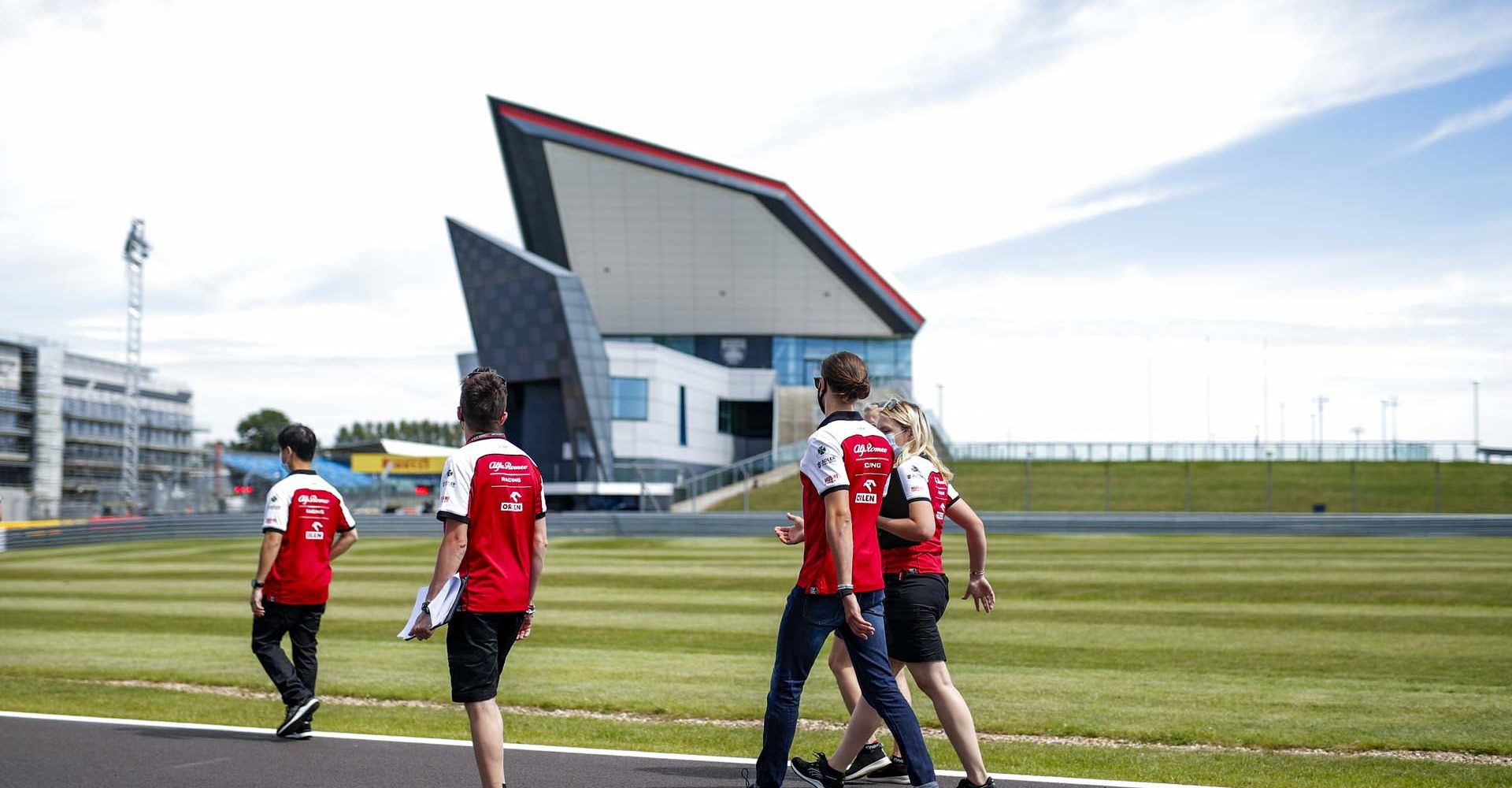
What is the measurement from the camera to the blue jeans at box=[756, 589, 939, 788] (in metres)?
5.23

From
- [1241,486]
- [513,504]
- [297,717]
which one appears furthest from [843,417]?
[1241,486]

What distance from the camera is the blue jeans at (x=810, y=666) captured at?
17.2 feet

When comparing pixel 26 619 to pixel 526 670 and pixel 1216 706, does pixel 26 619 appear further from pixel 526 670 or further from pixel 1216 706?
pixel 1216 706

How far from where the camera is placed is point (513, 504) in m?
5.29

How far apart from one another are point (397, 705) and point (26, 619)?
9782mm

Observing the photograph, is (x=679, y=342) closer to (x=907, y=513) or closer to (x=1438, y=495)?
(x=1438, y=495)

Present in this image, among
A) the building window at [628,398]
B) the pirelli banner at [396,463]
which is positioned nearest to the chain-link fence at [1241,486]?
the building window at [628,398]

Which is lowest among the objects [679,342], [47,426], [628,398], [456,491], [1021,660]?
[1021,660]

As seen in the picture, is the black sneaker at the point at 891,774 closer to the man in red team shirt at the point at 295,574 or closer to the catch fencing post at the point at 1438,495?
the man in red team shirt at the point at 295,574

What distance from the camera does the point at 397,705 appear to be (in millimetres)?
9344

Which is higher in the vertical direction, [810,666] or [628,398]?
[628,398]

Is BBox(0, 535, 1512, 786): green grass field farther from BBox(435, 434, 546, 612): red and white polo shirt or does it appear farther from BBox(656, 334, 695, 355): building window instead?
BBox(656, 334, 695, 355): building window

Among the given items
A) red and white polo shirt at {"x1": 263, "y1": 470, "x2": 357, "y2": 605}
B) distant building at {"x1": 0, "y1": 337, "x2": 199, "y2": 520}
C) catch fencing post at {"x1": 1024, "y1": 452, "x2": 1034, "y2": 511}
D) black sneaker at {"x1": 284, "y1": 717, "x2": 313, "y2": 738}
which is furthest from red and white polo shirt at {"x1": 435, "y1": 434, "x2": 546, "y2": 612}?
distant building at {"x1": 0, "y1": 337, "x2": 199, "y2": 520}

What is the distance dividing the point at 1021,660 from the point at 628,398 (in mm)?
49361
